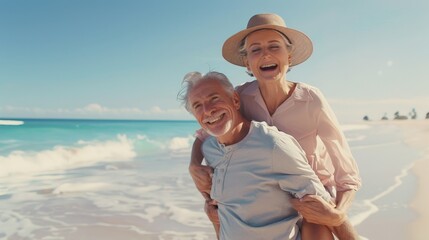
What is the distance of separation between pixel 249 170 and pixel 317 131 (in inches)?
24.0

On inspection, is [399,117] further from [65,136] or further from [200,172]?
[200,172]

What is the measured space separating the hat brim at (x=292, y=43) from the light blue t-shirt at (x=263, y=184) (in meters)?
0.71

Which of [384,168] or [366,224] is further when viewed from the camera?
[384,168]

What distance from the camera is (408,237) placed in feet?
16.3

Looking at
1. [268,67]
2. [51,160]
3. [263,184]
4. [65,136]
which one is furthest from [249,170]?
[65,136]

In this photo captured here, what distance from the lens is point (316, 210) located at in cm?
243

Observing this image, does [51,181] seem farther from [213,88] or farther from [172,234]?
[213,88]

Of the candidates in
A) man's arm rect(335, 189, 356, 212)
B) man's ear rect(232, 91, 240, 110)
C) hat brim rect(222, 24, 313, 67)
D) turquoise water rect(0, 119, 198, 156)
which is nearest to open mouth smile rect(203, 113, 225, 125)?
man's ear rect(232, 91, 240, 110)

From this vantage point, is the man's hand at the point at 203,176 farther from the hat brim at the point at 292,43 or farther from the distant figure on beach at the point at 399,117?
the distant figure on beach at the point at 399,117

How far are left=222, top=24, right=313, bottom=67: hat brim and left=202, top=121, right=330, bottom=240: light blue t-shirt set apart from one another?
0.71m

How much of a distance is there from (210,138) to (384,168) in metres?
8.23

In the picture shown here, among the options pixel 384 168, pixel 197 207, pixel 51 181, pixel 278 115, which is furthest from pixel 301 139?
pixel 51 181

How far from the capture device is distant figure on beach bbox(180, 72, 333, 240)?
242cm

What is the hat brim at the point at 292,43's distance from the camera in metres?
2.86
